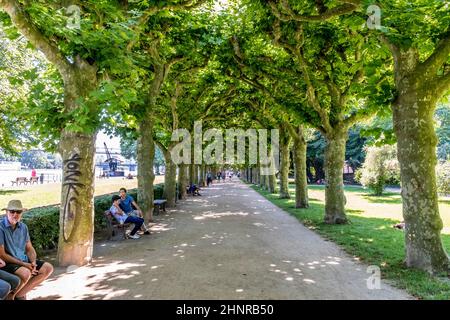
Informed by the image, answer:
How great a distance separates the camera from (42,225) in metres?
8.61

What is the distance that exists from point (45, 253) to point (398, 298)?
8.09 metres

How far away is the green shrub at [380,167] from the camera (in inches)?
1148

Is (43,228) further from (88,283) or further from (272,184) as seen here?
(272,184)

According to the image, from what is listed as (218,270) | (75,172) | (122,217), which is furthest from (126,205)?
(218,270)

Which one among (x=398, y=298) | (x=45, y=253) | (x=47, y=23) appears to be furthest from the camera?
(x=45, y=253)

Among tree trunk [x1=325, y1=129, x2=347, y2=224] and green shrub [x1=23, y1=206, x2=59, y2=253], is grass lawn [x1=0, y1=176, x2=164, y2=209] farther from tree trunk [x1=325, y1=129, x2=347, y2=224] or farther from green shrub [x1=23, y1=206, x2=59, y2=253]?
tree trunk [x1=325, y1=129, x2=347, y2=224]

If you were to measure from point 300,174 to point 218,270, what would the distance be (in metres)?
13.1

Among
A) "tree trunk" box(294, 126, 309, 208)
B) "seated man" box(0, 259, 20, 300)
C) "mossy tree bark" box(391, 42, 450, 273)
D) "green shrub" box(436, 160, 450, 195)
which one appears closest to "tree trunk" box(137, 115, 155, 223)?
"tree trunk" box(294, 126, 309, 208)

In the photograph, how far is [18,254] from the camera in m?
5.12

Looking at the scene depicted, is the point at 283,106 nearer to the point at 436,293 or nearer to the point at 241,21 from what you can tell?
the point at 241,21

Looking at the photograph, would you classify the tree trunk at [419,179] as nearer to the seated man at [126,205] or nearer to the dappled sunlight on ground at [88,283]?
the dappled sunlight on ground at [88,283]

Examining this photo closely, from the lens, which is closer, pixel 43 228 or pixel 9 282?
pixel 9 282

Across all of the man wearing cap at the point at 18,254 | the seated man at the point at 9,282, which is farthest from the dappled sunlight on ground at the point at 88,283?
the seated man at the point at 9,282

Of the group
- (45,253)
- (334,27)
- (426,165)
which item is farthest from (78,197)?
(334,27)
